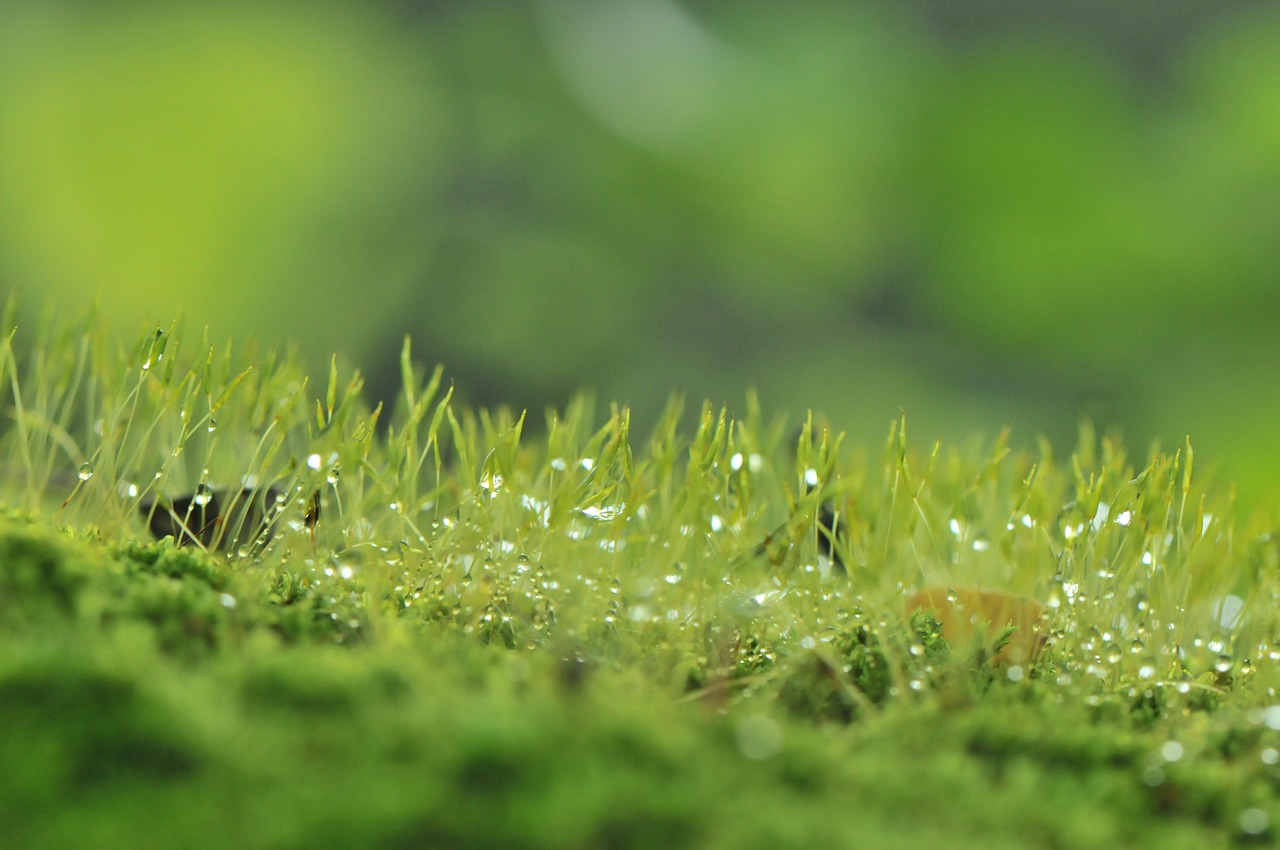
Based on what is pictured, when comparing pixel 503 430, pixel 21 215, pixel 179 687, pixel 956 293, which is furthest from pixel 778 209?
pixel 179 687

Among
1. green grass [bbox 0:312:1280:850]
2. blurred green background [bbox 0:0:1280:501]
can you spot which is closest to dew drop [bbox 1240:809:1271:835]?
green grass [bbox 0:312:1280:850]

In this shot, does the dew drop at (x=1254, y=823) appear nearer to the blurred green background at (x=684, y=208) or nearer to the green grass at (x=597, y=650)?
the green grass at (x=597, y=650)

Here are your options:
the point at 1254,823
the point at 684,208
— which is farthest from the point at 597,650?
the point at 684,208

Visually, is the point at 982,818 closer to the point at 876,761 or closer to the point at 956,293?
the point at 876,761

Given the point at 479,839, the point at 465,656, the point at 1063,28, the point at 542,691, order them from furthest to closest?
the point at 1063,28, the point at 465,656, the point at 542,691, the point at 479,839

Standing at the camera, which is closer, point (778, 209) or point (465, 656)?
point (465, 656)

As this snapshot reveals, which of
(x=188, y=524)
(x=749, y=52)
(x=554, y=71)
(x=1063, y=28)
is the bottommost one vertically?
(x=188, y=524)

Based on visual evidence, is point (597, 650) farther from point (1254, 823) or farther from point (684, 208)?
point (684, 208)

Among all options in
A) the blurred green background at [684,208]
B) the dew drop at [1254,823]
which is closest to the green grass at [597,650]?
the dew drop at [1254,823]
